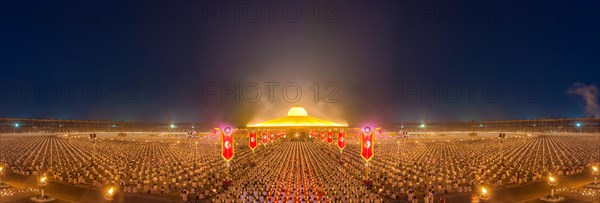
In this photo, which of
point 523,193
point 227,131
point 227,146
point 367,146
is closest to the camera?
point 523,193

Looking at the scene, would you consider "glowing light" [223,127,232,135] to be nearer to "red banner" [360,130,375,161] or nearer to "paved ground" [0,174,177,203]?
"paved ground" [0,174,177,203]

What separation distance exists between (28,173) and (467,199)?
33.8 meters

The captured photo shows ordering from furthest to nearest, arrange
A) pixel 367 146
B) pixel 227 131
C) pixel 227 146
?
pixel 227 146, pixel 367 146, pixel 227 131

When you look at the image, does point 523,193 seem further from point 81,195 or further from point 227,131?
point 81,195

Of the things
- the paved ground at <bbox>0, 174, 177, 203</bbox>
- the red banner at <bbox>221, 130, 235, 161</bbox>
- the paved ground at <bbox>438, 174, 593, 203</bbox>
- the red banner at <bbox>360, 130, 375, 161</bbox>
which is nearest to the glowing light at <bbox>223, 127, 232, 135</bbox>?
the red banner at <bbox>221, 130, 235, 161</bbox>

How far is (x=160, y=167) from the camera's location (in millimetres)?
36000

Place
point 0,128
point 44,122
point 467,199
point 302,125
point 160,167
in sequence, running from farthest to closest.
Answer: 1. point 44,122
2. point 0,128
3. point 302,125
4. point 160,167
5. point 467,199

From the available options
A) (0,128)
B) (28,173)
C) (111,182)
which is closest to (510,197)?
(111,182)

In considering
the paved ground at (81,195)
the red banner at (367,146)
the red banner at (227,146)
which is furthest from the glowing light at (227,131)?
the red banner at (367,146)

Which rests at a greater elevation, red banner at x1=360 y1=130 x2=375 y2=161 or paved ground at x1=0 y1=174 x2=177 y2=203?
red banner at x1=360 y1=130 x2=375 y2=161

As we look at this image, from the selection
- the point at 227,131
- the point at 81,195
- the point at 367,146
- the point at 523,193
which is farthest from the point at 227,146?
the point at 523,193

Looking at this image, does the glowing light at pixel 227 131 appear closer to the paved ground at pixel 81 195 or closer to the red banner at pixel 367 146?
the paved ground at pixel 81 195

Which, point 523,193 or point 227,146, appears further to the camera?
point 227,146

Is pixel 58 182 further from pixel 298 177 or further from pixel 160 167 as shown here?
pixel 298 177
